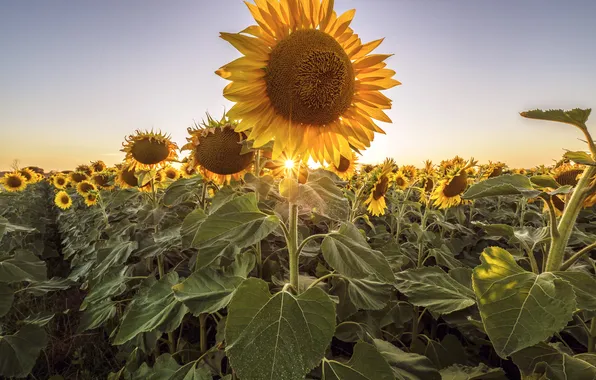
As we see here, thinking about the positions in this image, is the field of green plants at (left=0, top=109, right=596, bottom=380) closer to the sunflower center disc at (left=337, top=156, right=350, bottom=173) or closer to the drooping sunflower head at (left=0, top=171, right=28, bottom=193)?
the sunflower center disc at (left=337, top=156, right=350, bottom=173)

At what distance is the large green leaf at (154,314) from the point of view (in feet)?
5.65

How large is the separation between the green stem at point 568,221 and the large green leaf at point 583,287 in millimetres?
139

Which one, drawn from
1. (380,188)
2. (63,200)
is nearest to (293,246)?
(380,188)

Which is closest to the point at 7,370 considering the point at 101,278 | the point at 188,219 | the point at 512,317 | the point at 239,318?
the point at 101,278

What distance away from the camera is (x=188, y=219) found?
1.97m

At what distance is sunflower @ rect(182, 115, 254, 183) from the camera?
87.0 inches

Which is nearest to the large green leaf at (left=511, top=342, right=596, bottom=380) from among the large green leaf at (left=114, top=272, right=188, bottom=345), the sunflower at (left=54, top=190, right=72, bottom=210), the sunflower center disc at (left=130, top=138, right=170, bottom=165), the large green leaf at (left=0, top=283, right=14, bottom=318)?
the large green leaf at (left=114, top=272, right=188, bottom=345)

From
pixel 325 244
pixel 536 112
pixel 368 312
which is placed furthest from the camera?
pixel 368 312

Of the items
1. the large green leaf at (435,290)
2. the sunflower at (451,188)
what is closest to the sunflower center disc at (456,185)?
the sunflower at (451,188)

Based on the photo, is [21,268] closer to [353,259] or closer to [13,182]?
[353,259]

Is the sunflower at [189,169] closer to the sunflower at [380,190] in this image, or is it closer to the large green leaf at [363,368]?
the large green leaf at [363,368]

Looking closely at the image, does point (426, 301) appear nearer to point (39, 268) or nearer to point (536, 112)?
point (536, 112)

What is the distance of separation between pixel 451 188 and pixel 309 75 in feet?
12.6

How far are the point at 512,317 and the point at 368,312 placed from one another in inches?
45.5
